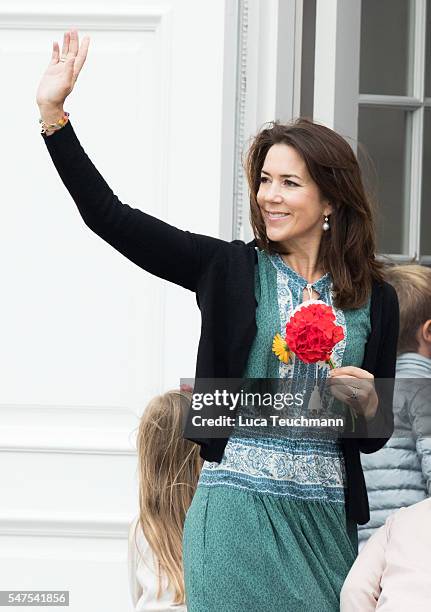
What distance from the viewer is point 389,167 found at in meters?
3.46

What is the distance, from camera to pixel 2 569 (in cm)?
303

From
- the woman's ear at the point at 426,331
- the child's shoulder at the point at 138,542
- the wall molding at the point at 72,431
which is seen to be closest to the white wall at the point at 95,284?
the wall molding at the point at 72,431

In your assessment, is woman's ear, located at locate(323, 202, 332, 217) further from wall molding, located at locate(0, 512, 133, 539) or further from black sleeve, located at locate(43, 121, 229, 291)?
wall molding, located at locate(0, 512, 133, 539)

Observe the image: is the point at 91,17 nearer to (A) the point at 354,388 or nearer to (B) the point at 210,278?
(B) the point at 210,278

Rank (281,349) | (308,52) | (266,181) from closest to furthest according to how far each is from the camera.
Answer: (281,349) → (266,181) → (308,52)

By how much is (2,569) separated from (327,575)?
112cm

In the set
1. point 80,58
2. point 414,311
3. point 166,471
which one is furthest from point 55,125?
point 414,311

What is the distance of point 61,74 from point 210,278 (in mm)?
431

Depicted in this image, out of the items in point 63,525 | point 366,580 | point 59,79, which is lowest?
point 63,525

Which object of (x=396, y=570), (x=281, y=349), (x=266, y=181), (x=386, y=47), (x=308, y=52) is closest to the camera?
(x=396, y=570)

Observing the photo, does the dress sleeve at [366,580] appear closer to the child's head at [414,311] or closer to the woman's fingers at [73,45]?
the child's head at [414,311]

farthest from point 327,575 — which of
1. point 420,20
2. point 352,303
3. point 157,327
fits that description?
point 420,20

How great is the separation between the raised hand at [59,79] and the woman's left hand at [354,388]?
25.3 inches

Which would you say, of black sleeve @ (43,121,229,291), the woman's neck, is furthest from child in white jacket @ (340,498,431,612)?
black sleeve @ (43,121,229,291)
